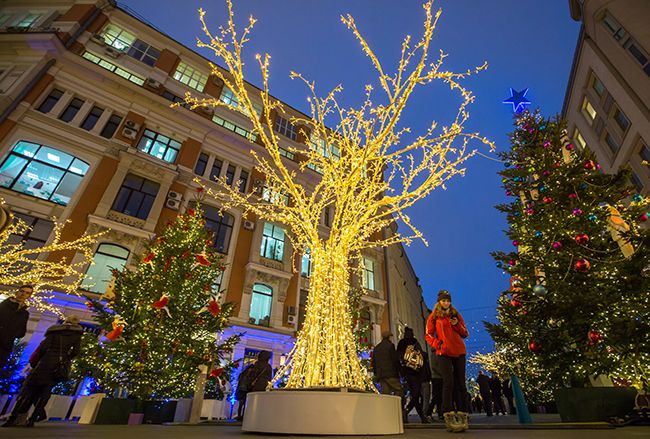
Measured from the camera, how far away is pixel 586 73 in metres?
18.7

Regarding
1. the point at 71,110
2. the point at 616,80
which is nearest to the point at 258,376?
the point at 71,110

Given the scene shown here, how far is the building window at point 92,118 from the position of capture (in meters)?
14.2

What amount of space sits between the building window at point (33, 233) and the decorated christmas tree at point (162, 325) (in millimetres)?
5001

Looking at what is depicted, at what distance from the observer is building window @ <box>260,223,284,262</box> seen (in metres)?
17.0

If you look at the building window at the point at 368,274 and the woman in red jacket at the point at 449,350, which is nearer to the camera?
the woman in red jacket at the point at 449,350

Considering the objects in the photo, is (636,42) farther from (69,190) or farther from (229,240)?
(69,190)

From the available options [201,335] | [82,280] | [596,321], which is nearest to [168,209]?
[82,280]

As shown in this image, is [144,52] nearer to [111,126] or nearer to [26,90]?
[111,126]

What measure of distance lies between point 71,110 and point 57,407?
1258cm

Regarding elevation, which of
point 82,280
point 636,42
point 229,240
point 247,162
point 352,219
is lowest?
point 352,219

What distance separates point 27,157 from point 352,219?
14.6 meters

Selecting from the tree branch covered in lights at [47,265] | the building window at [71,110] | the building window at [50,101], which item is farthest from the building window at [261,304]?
the building window at [50,101]

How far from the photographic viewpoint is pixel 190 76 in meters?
18.8

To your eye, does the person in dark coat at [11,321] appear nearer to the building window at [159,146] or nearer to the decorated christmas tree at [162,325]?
the decorated christmas tree at [162,325]
